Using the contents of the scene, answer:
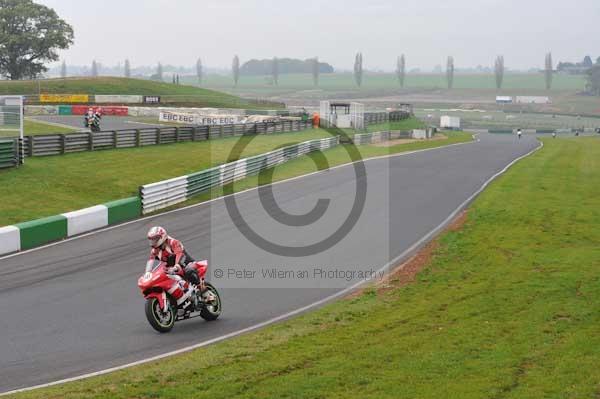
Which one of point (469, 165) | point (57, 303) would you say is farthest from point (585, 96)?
point (57, 303)

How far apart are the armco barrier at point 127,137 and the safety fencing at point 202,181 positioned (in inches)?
241

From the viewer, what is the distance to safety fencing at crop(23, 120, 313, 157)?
113 feet

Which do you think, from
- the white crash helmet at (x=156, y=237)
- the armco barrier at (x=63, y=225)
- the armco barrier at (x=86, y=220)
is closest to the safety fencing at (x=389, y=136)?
the armco barrier at (x=63, y=225)

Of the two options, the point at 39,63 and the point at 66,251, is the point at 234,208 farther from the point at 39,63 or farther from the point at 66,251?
the point at 39,63

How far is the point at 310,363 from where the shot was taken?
10641mm

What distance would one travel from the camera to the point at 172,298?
13430 mm

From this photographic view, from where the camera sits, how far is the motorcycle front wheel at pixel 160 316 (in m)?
13.0

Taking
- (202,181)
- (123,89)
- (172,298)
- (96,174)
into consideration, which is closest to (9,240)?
(172,298)

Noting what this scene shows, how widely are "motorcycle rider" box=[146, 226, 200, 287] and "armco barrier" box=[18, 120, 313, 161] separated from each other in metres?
22.3

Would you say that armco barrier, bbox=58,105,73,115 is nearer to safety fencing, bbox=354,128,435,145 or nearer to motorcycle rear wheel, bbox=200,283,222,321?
safety fencing, bbox=354,128,435,145

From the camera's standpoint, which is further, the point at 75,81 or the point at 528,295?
the point at 75,81

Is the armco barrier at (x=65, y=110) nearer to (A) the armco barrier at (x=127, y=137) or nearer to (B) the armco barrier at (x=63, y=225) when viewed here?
(A) the armco barrier at (x=127, y=137)

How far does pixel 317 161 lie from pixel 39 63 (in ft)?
237

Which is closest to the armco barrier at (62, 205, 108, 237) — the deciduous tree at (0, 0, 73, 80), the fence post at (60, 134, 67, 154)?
the fence post at (60, 134, 67, 154)
